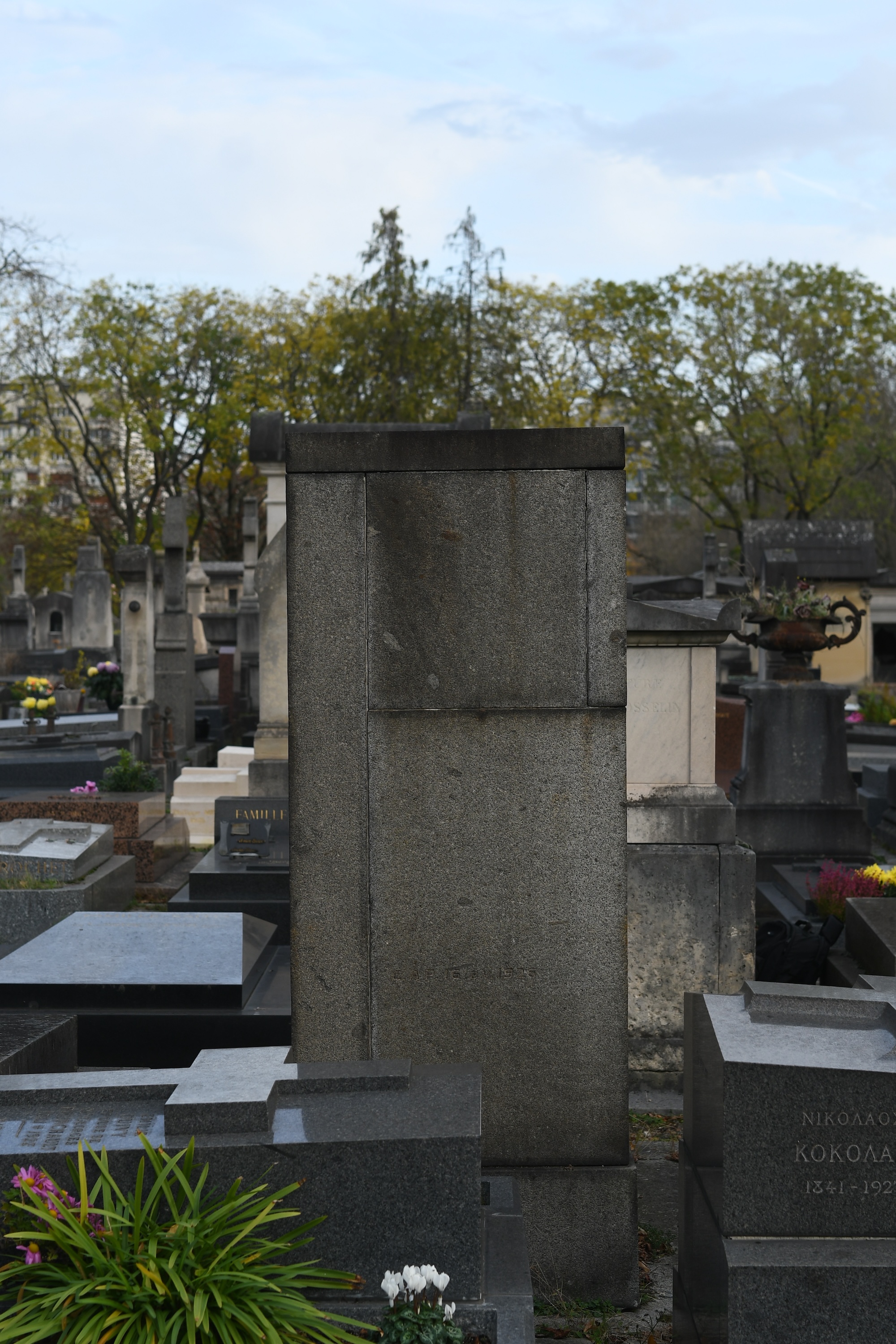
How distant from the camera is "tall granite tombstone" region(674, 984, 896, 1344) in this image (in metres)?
3.27

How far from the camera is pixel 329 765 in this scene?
4.09 m

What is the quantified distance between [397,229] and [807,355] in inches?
588

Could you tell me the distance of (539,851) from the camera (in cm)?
407

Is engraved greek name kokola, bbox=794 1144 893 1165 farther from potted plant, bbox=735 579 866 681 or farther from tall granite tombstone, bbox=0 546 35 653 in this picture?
tall granite tombstone, bbox=0 546 35 653

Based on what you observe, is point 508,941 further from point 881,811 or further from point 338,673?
point 881,811

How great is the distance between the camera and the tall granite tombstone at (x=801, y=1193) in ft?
10.7

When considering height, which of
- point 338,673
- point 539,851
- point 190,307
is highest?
point 190,307

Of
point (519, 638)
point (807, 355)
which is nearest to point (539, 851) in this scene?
point (519, 638)

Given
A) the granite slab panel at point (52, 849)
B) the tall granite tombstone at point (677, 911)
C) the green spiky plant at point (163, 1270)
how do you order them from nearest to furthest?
the green spiky plant at point (163, 1270), the tall granite tombstone at point (677, 911), the granite slab panel at point (52, 849)

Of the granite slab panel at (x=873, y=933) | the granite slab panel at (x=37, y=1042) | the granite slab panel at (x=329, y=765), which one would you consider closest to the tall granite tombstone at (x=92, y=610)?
the granite slab panel at (x=873, y=933)

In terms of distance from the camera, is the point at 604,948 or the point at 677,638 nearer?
the point at 604,948

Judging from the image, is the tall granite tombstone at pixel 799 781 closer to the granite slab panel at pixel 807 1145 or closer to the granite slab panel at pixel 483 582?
the granite slab panel at pixel 483 582

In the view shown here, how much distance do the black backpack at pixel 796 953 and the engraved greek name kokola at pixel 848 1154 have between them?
10.1ft

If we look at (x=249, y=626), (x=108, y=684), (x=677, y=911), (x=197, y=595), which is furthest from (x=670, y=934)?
(x=197, y=595)
